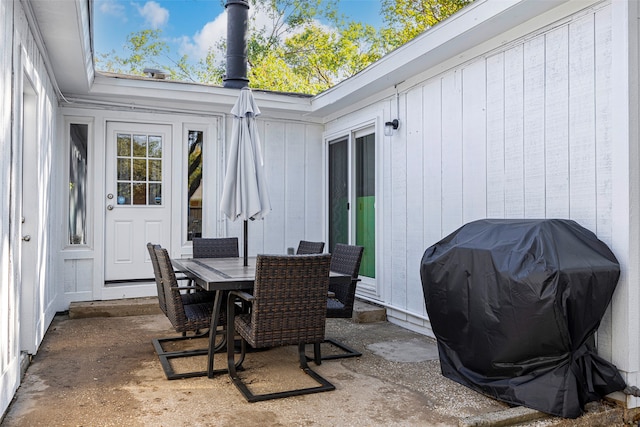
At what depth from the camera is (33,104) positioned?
12.3 feet

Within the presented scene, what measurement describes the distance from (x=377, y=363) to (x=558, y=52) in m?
2.50

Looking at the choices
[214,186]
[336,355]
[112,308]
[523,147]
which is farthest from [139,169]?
[523,147]

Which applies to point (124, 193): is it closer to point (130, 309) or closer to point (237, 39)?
point (130, 309)

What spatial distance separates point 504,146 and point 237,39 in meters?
4.90

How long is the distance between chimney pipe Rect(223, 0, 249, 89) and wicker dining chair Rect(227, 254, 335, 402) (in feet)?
15.3

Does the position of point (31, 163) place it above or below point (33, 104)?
below

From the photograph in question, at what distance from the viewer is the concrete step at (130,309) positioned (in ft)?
16.6

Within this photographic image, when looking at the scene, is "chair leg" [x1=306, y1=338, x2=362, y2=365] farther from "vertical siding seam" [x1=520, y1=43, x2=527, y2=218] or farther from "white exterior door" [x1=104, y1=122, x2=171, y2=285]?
"white exterior door" [x1=104, y1=122, x2=171, y2=285]

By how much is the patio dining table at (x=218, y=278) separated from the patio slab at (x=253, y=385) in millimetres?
307

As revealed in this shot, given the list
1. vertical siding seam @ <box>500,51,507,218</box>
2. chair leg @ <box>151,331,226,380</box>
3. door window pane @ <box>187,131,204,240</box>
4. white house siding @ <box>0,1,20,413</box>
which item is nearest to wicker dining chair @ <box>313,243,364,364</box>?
chair leg @ <box>151,331,226,380</box>

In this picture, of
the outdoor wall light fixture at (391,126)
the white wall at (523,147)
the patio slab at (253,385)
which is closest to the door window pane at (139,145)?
the patio slab at (253,385)

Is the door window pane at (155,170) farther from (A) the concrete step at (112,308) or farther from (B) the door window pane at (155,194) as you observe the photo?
(A) the concrete step at (112,308)

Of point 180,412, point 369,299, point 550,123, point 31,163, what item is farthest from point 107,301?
point 550,123

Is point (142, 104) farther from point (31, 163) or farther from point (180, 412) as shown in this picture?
point (180, 412)
